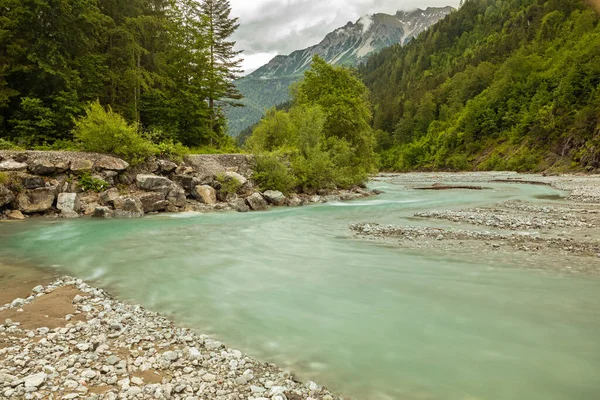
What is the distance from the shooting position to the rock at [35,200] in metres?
17.7

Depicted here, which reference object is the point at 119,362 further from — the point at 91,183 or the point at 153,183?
the point at 153,183

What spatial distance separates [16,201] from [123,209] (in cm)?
495

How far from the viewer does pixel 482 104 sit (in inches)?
3625

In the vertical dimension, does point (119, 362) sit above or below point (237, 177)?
below

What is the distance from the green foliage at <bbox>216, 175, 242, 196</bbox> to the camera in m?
23.9

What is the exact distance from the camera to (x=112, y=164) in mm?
20516

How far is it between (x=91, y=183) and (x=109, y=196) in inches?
49.1

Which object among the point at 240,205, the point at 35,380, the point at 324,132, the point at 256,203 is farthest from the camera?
the point at 324,132

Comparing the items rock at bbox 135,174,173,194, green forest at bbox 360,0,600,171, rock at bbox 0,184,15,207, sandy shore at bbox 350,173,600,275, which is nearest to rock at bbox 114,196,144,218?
rock at bbox 135,174,173,194

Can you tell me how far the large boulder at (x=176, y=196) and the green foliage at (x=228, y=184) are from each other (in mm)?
2865

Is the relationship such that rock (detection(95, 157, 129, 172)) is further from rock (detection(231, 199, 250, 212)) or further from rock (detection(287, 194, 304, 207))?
rock (detection(287, 194, 304, 207))

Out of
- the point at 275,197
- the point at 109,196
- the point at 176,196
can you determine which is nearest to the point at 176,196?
the point at 176,196

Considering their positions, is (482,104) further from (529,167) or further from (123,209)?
(123,209)

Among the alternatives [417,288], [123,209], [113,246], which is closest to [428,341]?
[417,288]
